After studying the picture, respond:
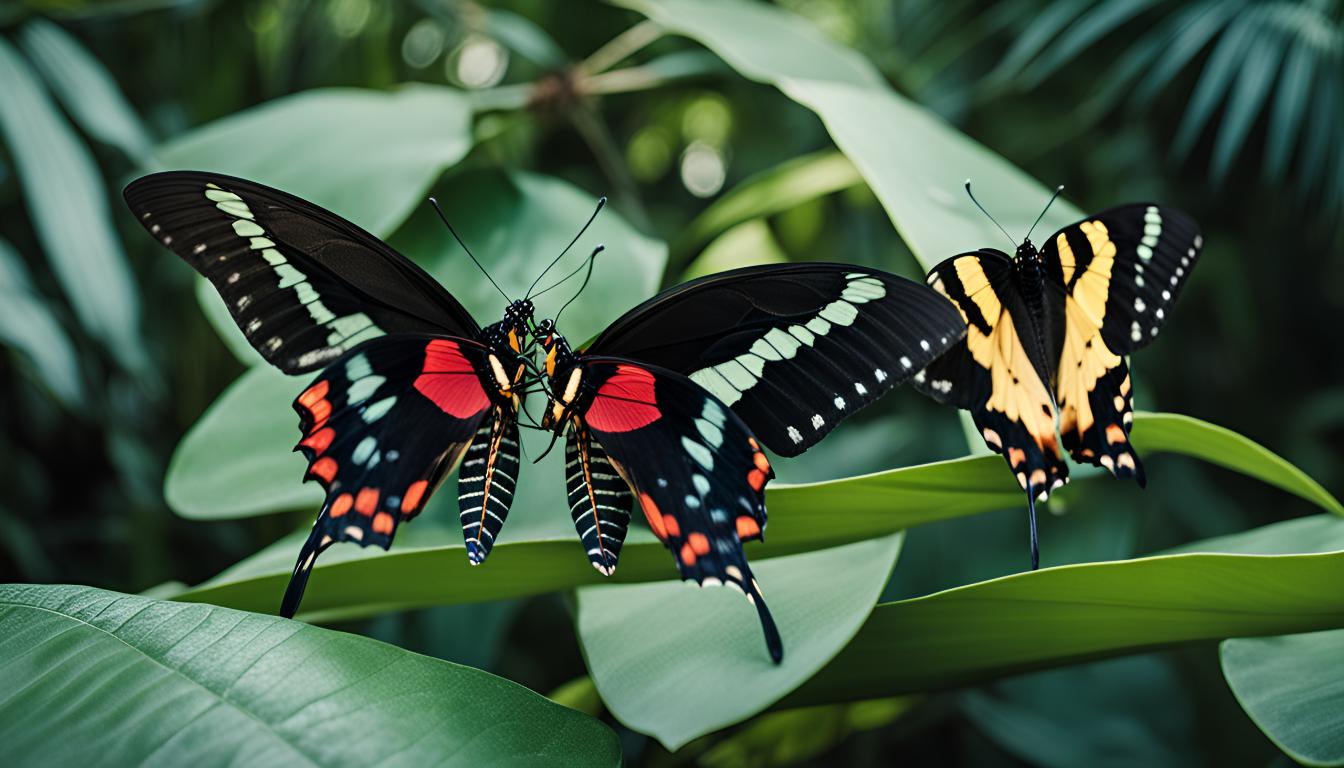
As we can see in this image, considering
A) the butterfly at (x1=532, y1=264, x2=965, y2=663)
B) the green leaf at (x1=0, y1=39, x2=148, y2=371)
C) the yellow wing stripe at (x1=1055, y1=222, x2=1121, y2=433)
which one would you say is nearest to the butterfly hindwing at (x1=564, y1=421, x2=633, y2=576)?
the butterfly at (x1=532, y1=264, x2=965, y2=663)

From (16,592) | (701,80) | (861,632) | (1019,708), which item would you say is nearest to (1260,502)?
(1019,708)

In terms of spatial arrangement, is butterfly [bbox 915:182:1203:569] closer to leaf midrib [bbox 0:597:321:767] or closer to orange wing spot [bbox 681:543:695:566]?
orange wing spot [bbox 681:543:695:566]

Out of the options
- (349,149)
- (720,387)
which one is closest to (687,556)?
(720,387)

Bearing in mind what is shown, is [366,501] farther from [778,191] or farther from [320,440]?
[778,191]

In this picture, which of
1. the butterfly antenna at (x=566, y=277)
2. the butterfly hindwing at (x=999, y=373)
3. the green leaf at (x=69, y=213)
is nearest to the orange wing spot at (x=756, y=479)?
the butterfly hindwing at (x=999, y=373)

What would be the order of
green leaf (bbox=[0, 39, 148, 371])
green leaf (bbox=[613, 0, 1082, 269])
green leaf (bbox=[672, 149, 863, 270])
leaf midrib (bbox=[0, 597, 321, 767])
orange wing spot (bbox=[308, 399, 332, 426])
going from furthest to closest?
green leaf (bbox=[672, 149, 863, 270]) < green leaf (bbox=[0, 39, 148, 371]) < green leaf (bbox=[613, 0, 1082, 269]) < orange wing spot (bbox=[308, 399, 332, 426]) < leaf midrib (bbox=[0, 597, 321, 767])

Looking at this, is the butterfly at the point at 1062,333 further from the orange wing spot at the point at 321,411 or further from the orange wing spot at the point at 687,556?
the orange wing spot at the point at 321,411
